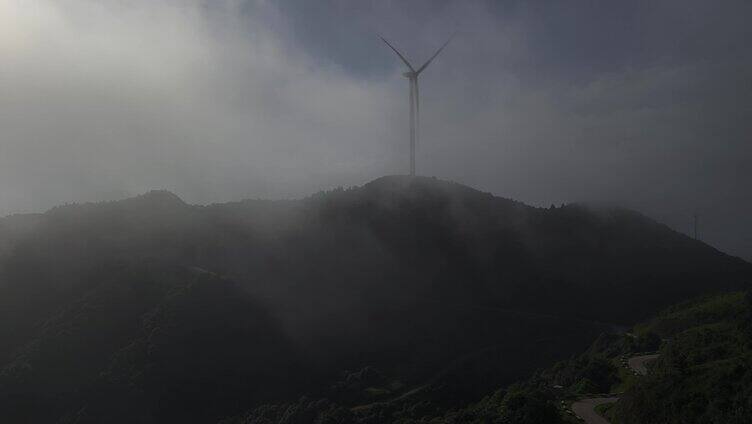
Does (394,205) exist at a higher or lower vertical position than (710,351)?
higher

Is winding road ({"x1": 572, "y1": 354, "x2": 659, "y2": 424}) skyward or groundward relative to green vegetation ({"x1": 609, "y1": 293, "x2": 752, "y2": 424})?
groundward

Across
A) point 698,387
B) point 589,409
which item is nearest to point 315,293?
point 589,409

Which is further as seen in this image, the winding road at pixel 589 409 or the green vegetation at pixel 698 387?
the winding road at pixel 589 409

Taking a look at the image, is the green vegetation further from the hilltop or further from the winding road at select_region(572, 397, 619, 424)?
the hilltop

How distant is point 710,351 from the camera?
3803cm

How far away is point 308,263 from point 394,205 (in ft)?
102

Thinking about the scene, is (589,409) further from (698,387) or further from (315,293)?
(315,293)

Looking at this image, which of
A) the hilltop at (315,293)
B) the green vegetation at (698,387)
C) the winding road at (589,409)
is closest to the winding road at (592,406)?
the winding road at (589,409)

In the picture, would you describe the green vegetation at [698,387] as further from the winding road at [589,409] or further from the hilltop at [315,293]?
the hilltop at [315,293]

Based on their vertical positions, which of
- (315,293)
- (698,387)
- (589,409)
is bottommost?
(589,409)

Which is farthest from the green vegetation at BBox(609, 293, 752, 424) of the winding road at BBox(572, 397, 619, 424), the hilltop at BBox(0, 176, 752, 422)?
A: the hilltop at BBox(0, 176, 752, 422)

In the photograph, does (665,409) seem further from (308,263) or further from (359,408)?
(308,263)

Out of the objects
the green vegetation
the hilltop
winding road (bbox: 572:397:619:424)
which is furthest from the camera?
the hilltop

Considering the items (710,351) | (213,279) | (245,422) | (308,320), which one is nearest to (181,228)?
(213,279)
